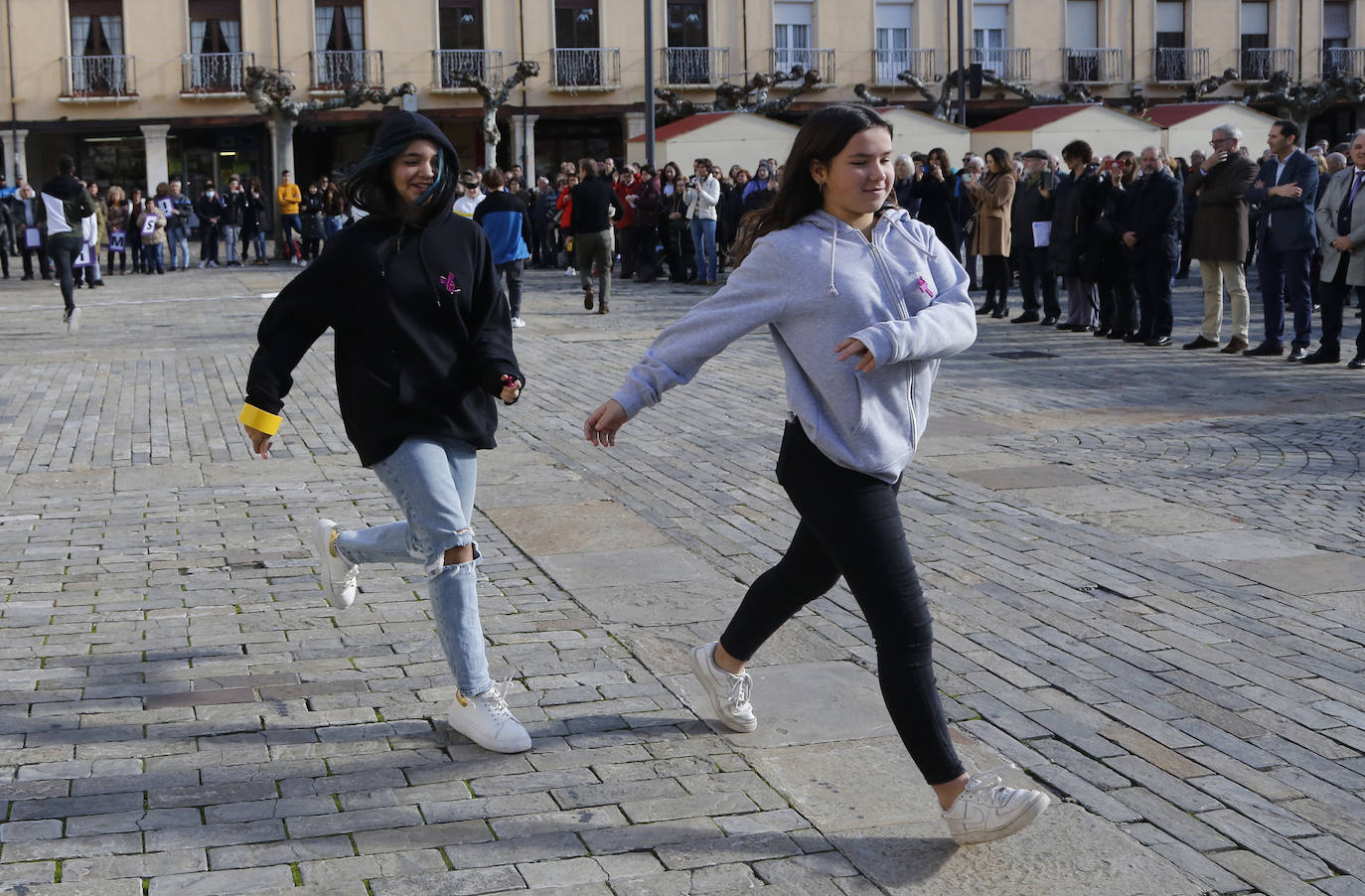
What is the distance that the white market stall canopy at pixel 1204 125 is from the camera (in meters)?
27.9

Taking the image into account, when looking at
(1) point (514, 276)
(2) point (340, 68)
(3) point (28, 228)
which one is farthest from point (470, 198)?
(2) point (340, 68)

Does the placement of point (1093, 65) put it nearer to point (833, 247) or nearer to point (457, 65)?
point (457, 65)

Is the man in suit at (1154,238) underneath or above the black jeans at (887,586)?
above

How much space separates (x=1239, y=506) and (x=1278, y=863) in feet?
13.2

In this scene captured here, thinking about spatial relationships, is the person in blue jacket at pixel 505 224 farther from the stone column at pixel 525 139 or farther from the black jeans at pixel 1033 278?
the stone column at pixel 525 139

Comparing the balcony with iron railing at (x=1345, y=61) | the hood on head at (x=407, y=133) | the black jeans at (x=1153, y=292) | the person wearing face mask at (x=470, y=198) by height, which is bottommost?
the black jeans at (x=1153, y=292)

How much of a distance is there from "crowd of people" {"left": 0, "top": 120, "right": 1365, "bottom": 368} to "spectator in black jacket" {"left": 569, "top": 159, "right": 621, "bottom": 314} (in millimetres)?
20

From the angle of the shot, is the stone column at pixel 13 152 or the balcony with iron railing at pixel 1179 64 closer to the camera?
the stone column at pixel 13 152

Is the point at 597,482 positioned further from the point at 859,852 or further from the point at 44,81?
the point at 44,81

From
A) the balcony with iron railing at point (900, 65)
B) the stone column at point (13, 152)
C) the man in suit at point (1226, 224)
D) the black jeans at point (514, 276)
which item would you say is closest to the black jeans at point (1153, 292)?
the man in suit at point (1226, 224)

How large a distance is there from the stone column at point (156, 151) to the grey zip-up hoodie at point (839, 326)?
132ft

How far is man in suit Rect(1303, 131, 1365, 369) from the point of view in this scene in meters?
11.9

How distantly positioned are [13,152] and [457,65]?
11.5 metres

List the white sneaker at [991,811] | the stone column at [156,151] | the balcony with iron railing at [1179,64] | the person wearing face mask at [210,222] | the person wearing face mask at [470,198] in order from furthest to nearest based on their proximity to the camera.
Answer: the balcony with iron railing at [1179,64]
the stone column at [156,151]
the person wearing face mask at [210,222]
the person wearing face mask at [470,198]
the white sneaker at [991,811]
